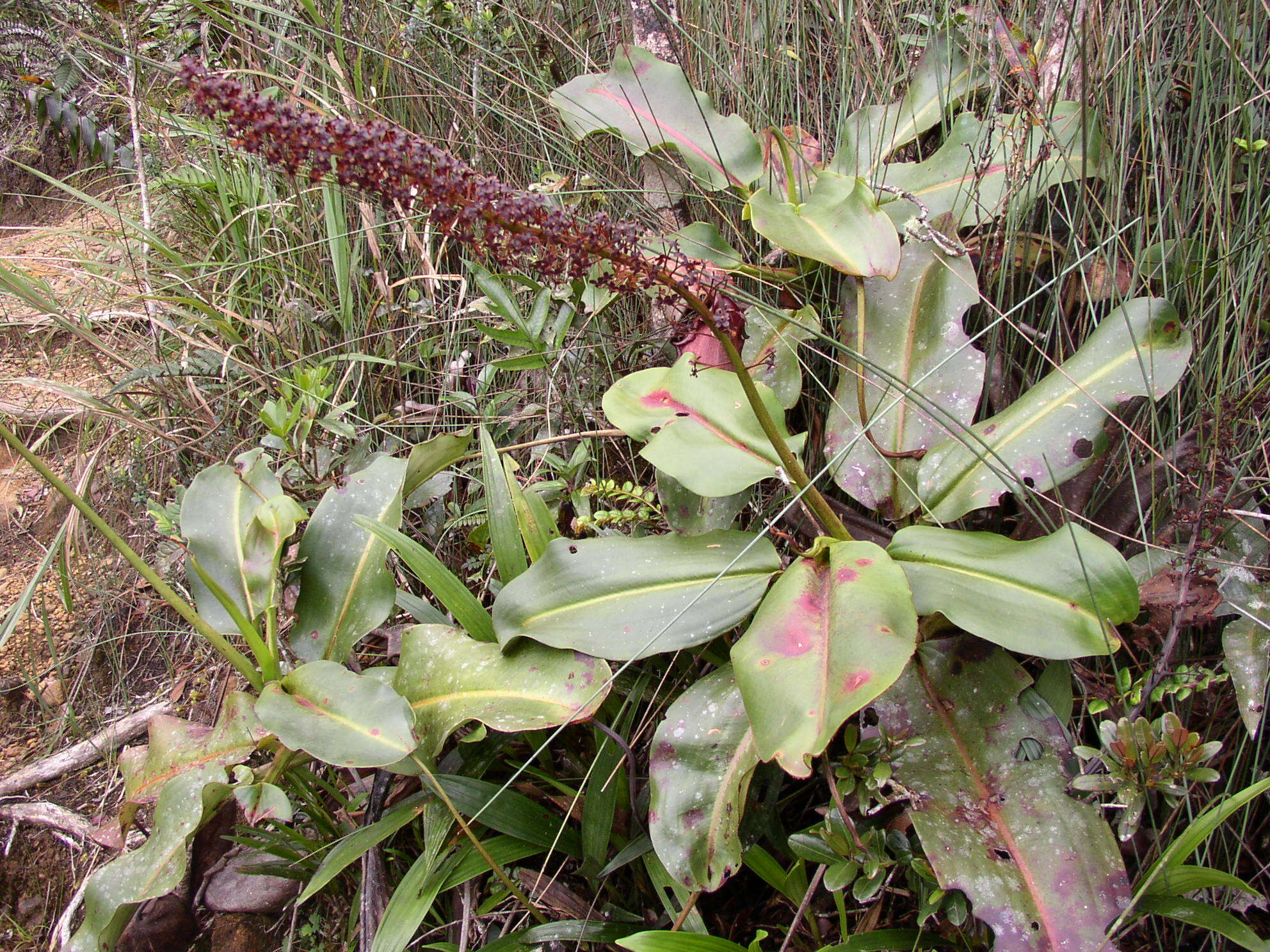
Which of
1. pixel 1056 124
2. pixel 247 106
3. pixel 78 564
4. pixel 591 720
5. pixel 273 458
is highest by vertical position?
pixel 247 106

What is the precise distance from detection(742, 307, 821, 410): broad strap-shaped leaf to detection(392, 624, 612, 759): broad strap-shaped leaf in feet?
2.19

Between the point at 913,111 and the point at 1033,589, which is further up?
the point at 913,111

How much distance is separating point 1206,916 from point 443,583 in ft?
4.11

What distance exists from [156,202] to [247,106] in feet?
9.05

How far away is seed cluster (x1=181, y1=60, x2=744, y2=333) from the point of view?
825mm

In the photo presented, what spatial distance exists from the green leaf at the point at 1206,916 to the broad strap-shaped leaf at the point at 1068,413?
59cm

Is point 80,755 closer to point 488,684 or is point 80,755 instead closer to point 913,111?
point 488,684

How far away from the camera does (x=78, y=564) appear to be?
2.52m

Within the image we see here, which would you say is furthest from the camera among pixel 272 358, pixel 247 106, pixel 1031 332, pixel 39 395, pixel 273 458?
pixel 39 395

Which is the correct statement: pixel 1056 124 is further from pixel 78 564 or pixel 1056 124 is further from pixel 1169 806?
pixel 78 564

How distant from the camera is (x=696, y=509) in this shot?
61.5 inches

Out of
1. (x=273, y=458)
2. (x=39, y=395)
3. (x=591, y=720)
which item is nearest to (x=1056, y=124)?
(x=591, y=720)

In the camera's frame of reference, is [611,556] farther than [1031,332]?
No

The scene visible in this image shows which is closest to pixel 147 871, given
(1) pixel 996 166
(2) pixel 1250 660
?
(2) pixel 1250 660
